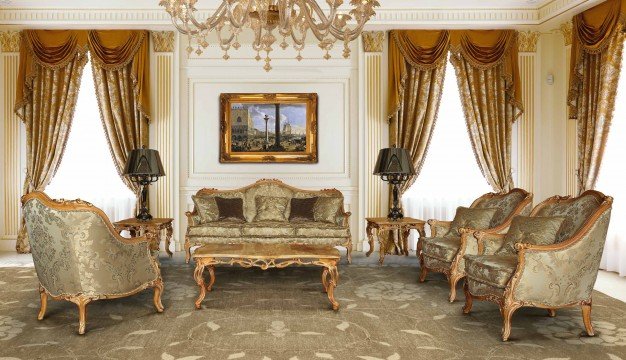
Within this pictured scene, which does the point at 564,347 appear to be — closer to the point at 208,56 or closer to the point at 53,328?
the point at 53,328

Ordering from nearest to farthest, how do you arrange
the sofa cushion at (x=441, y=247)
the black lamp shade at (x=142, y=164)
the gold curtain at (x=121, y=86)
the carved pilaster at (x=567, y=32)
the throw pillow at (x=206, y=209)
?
the sofa cushion at (x=441, y=247) < the black lamp shade at (x=142, y=164) < the throw pillow at (x=206, y=209) < the carved pilaster at (x=567, y=32) < the gold curtain at (x=121, y=86)

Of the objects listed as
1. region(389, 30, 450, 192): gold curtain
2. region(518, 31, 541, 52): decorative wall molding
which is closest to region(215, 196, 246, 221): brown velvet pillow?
region(389, 30, 450, 192): gold curtain

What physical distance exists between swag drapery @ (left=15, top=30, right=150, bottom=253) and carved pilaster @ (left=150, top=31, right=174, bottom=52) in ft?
0.57

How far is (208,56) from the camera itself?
23.5ft

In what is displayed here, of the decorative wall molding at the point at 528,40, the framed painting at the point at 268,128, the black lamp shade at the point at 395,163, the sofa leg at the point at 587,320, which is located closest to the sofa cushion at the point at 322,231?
the black lamp shade at the point at 395,163

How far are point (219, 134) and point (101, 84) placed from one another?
1.69 m

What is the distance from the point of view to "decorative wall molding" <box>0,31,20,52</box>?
714 cm

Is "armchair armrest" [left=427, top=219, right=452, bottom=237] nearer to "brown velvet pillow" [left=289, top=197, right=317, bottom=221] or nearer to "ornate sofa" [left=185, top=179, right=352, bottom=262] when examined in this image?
"ornate sofa" [left=185, top=179, right=352, bottom=262]

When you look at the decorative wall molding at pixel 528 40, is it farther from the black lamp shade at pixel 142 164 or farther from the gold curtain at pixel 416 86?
the black lamp shade at pixel 142 164

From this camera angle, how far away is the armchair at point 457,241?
450cm

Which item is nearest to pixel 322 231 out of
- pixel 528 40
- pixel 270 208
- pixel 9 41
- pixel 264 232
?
pixel 264 232

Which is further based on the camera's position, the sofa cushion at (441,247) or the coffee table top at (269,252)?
the sofa cushion at (441,247)

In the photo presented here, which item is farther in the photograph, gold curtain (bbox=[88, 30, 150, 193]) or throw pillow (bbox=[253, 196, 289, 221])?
gold curtain (bbox=[88, 30, 150, 193])

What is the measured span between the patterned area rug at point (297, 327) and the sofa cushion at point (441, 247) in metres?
0.32
